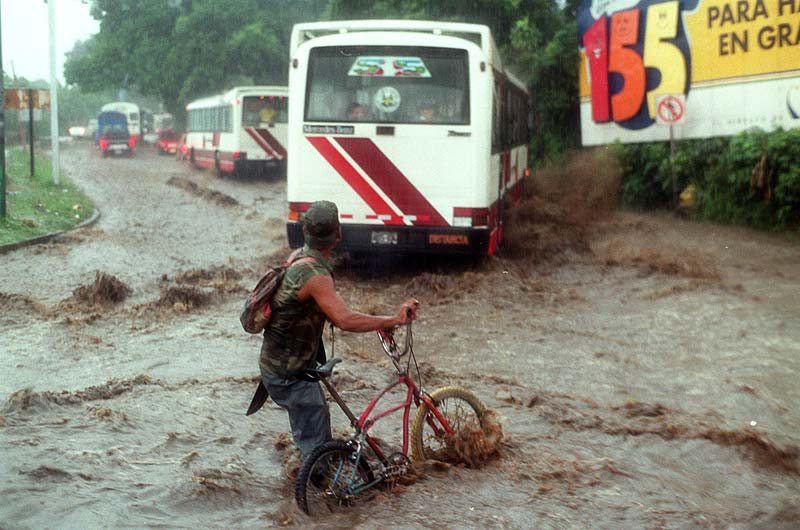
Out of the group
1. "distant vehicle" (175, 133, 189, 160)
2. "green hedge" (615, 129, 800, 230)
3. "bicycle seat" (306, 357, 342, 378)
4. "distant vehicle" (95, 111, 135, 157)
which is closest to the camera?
"bicycle seat" (306, 357, 342, 378)

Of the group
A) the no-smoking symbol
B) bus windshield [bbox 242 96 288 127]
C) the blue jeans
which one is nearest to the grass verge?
bus windshield [bbox 242 96 288 127]

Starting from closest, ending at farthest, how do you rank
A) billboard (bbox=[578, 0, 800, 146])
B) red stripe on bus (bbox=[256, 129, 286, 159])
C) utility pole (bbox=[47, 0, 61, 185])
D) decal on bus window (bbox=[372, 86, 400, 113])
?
decal on bus window (bbox=[372, 86, 400, 113]) < billboard (bbox=[578, 0, 800, 146]) < utility pole (bbox=[47, 0, 61, 185]) < red stripe on bus (bbox=[256, 129, 286, 159])

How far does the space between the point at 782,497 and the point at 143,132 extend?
6626 cm

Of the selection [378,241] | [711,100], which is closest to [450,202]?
[378,241]

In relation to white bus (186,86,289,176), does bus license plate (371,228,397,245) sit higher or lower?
lower

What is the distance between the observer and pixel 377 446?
207 inches

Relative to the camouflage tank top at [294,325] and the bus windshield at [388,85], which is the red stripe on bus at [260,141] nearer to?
the bus windshield at [388,85]

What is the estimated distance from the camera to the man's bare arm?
4801 millimetres

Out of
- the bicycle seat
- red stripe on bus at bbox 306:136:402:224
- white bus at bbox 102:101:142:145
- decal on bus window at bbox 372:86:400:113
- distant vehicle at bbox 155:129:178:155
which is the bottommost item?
the bicycle seat

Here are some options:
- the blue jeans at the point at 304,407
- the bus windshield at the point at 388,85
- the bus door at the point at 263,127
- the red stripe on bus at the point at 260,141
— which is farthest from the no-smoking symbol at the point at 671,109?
the red stripe on bus at the point at 260,141

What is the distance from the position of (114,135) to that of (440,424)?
2027 inches

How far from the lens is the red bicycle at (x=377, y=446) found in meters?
4.89

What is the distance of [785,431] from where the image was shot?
22.7 ft

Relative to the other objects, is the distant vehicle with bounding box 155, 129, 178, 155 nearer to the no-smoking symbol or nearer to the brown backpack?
the no-smoking symbol
